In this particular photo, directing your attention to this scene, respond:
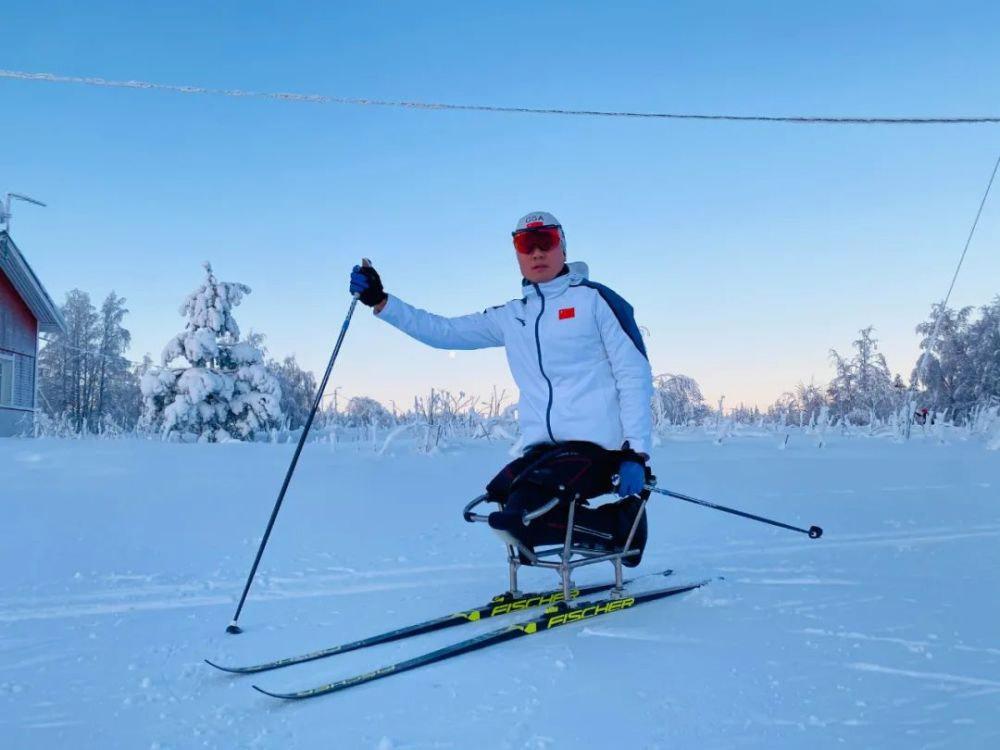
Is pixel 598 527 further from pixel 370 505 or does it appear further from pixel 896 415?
pixel 896 415

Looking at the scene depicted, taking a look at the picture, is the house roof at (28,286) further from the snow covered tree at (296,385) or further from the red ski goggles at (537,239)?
the red ski goggles at (537,239)

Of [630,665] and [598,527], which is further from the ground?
[598,527]

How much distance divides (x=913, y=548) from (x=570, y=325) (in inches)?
133

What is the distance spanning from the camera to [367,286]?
162 inches

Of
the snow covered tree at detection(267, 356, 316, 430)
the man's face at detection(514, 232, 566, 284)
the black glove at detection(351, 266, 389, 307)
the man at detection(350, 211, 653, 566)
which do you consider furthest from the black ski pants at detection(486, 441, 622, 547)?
the snow covered tree at detection(267, 356, 316, 430)

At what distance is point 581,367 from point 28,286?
22958 millimetres

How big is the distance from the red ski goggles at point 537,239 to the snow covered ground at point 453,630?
77.2 inches

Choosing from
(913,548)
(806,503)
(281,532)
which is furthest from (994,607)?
(281,532)

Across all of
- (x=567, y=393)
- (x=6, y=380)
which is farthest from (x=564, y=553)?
(x=6, y=380)

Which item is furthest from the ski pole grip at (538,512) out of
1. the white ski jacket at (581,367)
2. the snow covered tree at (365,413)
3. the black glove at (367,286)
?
the snow covered tree at (365,413)

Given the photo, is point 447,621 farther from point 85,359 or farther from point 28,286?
point 85,359

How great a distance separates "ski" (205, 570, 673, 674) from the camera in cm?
300

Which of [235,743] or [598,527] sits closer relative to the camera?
[235,743]

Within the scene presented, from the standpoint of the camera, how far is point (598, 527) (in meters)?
3.96
